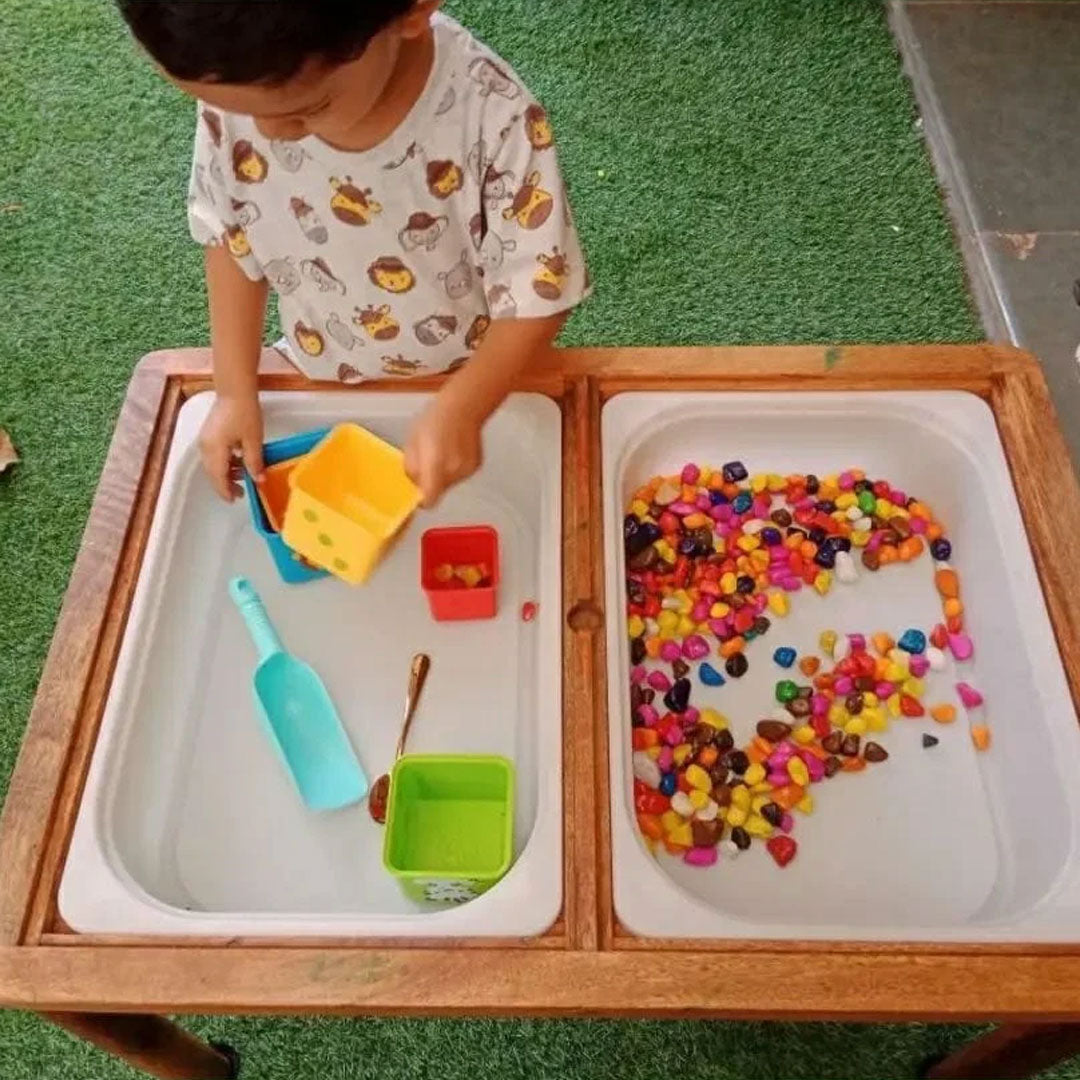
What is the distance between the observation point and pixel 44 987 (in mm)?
675

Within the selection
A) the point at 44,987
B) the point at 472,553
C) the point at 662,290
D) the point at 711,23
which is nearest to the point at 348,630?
the point at 472,553

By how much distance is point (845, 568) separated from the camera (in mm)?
975

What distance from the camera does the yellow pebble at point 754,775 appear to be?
88 centimetres

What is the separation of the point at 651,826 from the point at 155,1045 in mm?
425

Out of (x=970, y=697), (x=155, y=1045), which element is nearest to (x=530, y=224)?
(x=970, y=697)

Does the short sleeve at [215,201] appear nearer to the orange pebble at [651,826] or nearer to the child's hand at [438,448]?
the child's hand at [438,448]

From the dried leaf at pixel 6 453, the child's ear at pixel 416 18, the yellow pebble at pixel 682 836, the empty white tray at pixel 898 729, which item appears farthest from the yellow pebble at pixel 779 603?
the dried leaf at pixel 6 453

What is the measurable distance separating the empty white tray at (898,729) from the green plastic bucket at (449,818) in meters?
0.10

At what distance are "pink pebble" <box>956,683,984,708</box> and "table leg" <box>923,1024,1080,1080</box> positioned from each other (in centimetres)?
24

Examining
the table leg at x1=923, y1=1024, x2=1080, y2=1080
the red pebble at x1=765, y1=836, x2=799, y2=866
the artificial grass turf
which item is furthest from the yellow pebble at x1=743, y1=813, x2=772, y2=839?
the artificial grass turf

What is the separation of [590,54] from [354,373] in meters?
1.11

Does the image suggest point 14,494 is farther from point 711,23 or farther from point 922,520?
point 711,23

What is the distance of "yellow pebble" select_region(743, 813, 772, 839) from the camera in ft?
2.80

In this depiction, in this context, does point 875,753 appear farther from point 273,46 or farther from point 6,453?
point 6,453
